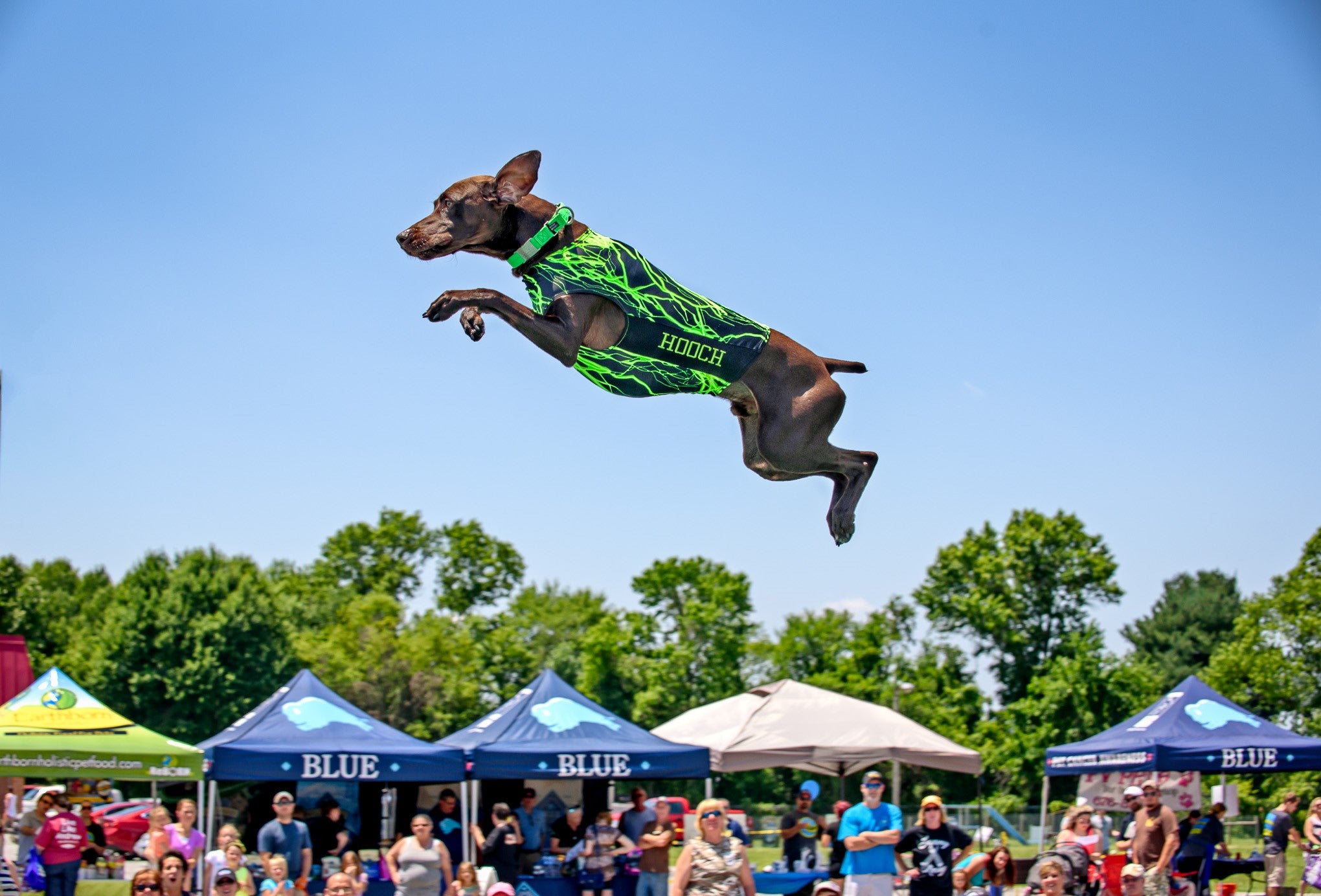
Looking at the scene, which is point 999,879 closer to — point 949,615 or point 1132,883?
point 1132,883

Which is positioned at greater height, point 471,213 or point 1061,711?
point 471,213

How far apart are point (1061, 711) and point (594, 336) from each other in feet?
144

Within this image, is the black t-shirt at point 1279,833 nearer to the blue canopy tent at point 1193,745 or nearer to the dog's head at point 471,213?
the blue canopy tent at point 1193,745

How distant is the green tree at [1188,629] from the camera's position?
54.0 meters

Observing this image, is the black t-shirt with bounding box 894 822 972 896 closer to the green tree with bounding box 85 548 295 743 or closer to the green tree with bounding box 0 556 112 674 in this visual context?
the green tree with bounding box 85 548 295 743

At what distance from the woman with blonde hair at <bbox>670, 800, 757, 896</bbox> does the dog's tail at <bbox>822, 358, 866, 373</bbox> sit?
354 cm

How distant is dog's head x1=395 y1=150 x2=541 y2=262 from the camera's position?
17.1 feet

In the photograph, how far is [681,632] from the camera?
173 ft

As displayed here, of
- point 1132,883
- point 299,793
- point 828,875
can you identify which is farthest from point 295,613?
point 1132,883

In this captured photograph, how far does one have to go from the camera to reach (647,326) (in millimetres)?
5418

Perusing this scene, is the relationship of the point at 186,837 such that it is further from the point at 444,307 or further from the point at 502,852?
the point at 444,307

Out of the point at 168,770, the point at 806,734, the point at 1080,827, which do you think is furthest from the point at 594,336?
the point at 806,734

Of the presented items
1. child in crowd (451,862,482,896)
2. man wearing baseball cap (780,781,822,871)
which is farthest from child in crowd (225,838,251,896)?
man wearing baseball cap (780,781,822,871)

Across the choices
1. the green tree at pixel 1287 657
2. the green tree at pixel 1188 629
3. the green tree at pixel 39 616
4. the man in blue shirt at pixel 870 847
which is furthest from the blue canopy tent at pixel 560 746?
the green tree at pixel 1188 629
